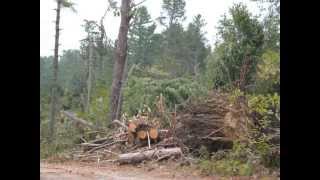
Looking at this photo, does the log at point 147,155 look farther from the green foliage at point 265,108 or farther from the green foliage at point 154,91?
the green foliage at point 265,108

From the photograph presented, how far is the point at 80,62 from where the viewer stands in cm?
739

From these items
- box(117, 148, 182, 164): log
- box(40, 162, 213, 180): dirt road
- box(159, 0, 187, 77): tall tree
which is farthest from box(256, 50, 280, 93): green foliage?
box(159, 0, 187, 77): tall tree

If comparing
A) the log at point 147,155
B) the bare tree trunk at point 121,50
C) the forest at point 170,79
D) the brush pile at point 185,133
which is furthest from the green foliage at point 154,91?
the log at point 147,155

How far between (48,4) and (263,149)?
4.05m

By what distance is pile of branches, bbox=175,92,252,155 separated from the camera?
4.54 meters

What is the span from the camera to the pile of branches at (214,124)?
454cm

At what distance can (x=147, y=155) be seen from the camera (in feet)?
15.6

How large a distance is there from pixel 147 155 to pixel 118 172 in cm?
48

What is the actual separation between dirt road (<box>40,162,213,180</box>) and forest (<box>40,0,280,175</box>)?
0.32 metres

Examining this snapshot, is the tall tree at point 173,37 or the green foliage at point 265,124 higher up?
the tall tree at point 173,37

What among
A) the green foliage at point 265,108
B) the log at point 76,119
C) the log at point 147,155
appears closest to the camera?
the green foliage at point 265,108

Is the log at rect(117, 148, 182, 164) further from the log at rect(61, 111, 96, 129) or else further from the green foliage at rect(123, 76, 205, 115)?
the log at rect(61, 111, 96, 129)
